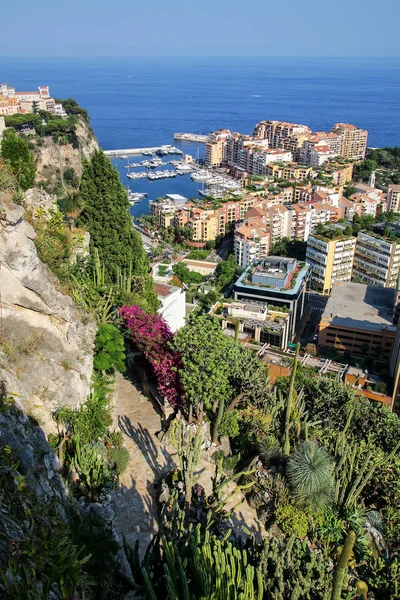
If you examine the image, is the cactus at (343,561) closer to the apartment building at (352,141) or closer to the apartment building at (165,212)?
the apartment building at (165,212)

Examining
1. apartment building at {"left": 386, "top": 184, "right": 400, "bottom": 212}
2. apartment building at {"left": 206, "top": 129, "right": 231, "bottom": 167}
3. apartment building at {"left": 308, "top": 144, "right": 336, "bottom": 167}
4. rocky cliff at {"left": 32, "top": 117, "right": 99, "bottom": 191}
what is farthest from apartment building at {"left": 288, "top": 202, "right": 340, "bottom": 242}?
apartment building at {"left": 206, "top": 129, "right": 231, "bottom": 167}

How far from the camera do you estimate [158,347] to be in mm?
12148

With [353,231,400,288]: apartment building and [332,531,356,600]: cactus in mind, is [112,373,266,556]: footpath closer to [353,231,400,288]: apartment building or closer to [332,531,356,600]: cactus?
[332,531,356,600]: cactus

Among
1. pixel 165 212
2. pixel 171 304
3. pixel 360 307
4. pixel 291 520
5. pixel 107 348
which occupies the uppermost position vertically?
pixel 107 348

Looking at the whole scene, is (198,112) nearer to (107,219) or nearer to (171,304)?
(171,304)

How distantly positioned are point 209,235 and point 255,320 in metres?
24.0

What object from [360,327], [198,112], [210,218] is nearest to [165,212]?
[210,218]

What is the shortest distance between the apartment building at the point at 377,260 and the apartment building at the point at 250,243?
8695 mm

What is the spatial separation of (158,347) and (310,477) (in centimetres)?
484

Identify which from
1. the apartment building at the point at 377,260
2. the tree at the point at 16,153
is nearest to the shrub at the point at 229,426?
the tree at the point at 16,153

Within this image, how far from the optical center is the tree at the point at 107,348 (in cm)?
1132

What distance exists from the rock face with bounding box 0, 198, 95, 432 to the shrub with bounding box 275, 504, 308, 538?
16.3 feet

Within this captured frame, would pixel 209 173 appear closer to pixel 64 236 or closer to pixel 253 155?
pixel 253 155

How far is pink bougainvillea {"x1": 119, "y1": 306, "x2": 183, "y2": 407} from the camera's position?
11688 millimetres
